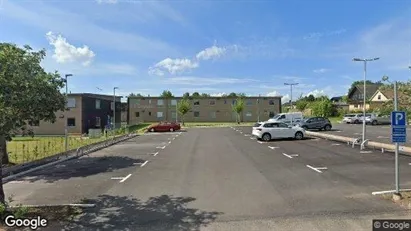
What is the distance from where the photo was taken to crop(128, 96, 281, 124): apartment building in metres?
92.1

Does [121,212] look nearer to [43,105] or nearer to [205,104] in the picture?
[43,105]

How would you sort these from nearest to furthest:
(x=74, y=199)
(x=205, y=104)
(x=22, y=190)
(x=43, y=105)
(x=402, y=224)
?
(x=402, y=224), (x=74, y=199), (x=22, y=190), (x=43, y=105), (x=205, y=104)

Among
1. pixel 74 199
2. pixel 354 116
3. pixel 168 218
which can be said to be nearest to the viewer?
pixel 168 218

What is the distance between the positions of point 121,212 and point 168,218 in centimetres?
134

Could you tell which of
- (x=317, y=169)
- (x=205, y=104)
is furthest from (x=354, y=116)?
(x=317, y=169)

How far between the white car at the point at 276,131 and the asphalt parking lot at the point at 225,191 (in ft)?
39.7

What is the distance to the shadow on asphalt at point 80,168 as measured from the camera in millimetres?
14973

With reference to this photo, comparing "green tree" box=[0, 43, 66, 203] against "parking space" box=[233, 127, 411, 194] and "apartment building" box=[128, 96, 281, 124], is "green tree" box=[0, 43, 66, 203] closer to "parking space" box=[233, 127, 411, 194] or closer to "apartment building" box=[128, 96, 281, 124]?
"parking space" box=[233, 127, 411, 194]

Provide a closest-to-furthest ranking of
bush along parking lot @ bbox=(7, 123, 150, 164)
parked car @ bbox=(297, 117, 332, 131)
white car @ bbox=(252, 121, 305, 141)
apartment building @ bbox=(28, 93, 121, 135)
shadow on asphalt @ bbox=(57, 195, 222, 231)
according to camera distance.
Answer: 1. shadow on asphalt @ bbox=(57, 195, 222, 231)
2. bush along parking lot @ bbox=(7, 123, 150, 164)
3. white car @ bbox=(252, 121, 305, 141)
4. parked car @ bbox=(297, 117, 332, 131)
5. apartment building @ bbox=(28, 93, 121, 135)

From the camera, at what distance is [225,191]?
11.2 metres

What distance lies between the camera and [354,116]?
208 ft

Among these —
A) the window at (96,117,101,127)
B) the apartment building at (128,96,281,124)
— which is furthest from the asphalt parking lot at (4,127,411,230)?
the apartment building at (128,96,281,124)

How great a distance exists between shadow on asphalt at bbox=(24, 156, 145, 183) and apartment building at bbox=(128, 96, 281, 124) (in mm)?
70916

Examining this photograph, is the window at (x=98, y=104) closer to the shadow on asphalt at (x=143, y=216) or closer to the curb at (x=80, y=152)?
the curb at (x=80, y=152)
